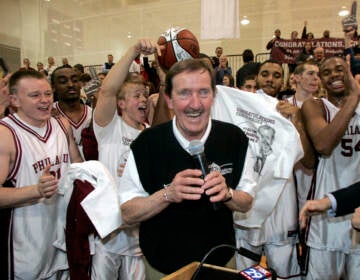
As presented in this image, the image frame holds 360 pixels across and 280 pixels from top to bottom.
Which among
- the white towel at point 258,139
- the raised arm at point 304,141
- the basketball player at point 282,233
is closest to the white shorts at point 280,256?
the basketball player at point 282,233

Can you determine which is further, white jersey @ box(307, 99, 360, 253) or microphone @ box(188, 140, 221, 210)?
white jersey @ box(307, 99, 360, 253)

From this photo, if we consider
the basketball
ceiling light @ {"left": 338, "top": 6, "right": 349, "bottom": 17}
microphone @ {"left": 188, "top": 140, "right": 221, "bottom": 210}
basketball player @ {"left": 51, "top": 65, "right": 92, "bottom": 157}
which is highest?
ceiling light @ {"left": 338, "top": 6, "right": 349, "bottom": 17}

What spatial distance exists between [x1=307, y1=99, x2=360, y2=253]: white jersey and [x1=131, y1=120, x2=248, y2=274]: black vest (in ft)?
4.43

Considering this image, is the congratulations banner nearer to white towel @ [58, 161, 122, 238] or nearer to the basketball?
the basketball

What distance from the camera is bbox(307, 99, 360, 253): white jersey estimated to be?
9.98ft

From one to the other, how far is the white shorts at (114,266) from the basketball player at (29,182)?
0.84 ft

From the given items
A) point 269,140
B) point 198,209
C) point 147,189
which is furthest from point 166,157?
point 269,140

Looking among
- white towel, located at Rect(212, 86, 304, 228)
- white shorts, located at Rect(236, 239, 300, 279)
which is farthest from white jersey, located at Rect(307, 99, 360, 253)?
white towel, located at Rect(212, 86, 304, 228)

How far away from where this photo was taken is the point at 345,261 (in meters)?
3.13

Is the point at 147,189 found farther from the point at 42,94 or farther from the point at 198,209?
the point at 42,94

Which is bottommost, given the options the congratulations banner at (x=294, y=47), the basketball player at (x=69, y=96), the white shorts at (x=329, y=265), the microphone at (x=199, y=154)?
the white shorts at (x=329, y=265)

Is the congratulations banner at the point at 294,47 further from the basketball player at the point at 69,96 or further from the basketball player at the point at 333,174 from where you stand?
the basketball player at the point at 69,96

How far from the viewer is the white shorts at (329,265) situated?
310 cm

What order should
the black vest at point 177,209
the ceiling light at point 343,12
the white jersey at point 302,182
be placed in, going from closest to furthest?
the black vest at point 177,209
the white jersey at point 302,182
the ceiling light at point 343,12
